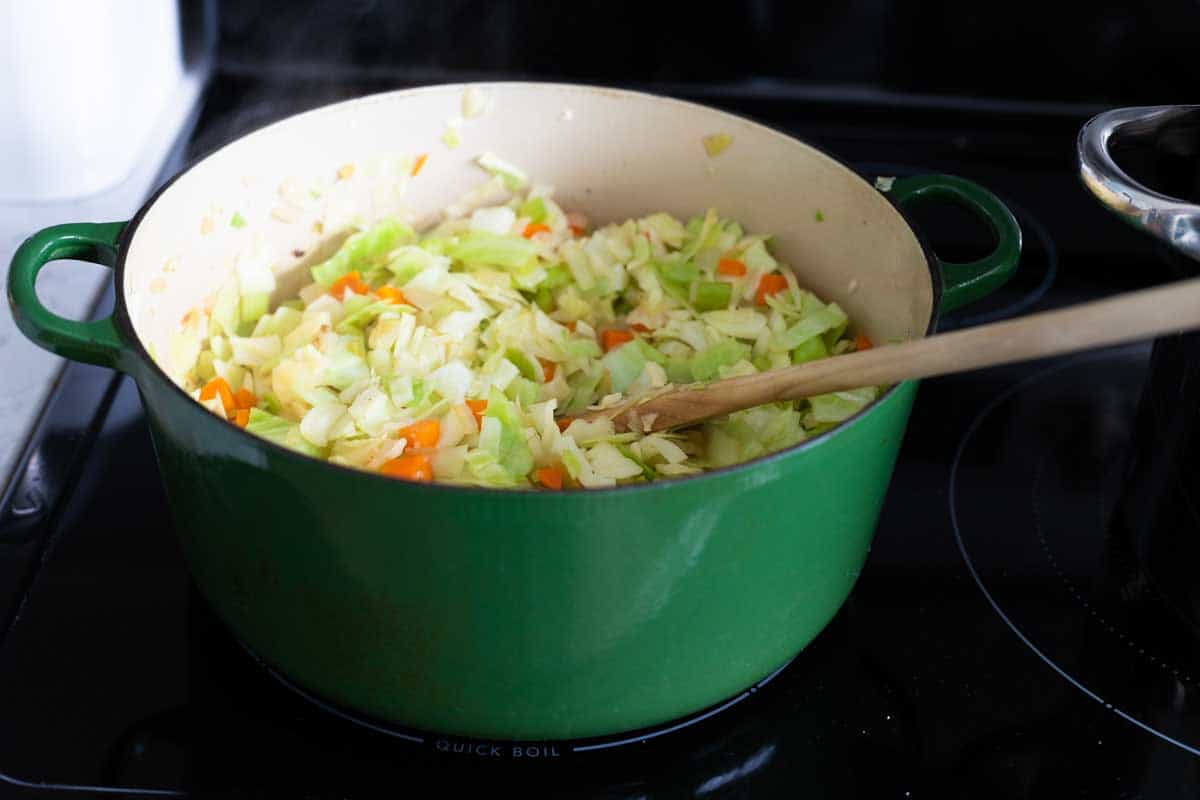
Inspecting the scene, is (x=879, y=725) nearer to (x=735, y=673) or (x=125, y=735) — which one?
(x=735, y=673)

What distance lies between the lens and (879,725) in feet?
2.76

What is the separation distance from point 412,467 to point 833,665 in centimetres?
32

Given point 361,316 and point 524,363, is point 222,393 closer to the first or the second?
point 361,316

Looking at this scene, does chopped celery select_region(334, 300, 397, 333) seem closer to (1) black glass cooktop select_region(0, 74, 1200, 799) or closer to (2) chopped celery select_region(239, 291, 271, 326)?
(2) chopped celery select_region(239, 291, 271, 326)

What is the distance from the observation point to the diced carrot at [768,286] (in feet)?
3.63

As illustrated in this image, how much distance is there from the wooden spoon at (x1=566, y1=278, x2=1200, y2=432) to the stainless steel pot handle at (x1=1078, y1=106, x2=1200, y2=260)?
46 mm

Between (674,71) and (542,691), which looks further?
(674,71)

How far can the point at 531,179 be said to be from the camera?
3.88 feet

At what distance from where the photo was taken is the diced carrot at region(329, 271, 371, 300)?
3.62 ft

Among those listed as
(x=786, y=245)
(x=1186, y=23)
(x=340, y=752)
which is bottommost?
(x=340, y=752)

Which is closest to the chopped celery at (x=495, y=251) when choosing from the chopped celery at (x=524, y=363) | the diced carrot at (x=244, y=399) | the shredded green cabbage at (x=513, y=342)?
the shredded green cabbage at (x=513, y=342)

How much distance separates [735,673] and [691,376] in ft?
1.06

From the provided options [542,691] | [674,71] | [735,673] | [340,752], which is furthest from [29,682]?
[674,71]

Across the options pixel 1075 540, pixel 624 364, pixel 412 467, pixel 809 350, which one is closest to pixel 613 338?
pixel 624 364
